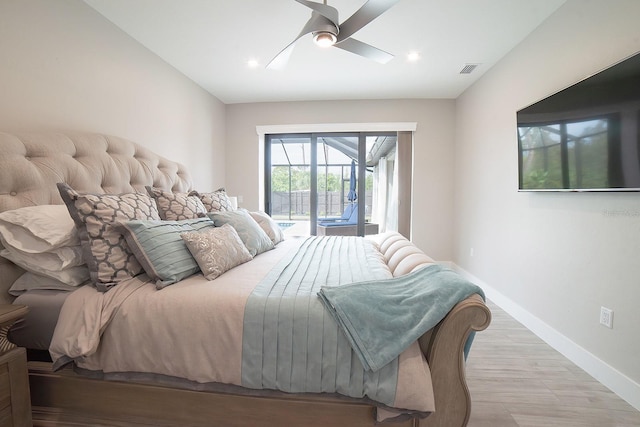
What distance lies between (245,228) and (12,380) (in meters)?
1.27

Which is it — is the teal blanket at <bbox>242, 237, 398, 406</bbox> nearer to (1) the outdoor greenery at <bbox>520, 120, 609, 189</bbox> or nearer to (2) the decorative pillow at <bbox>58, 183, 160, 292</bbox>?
(2) the decorative pillow at <bbox>58, 183, 160, 292</bbox>

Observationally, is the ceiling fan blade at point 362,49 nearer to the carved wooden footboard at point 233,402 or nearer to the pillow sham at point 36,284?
the carved wooden footboard at point 233,402

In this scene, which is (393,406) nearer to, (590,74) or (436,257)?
(590,74)

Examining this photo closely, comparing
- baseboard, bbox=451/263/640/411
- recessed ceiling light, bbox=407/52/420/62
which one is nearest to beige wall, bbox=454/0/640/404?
baseboard, bbox=451/263/640/411

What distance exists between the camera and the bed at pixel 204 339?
1.07 meters

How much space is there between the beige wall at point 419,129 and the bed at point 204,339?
2.75 metres

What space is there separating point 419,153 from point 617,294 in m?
2.69

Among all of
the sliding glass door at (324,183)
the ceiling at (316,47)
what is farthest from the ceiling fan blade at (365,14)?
the sliding glass door at (324,183)

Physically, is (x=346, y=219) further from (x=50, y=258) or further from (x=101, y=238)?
(x=50, y=258)

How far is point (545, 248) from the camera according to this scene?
2186mm

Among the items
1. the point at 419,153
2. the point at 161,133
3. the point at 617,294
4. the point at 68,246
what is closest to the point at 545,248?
the point at 617,294

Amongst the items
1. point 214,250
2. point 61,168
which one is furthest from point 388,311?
point 61,168

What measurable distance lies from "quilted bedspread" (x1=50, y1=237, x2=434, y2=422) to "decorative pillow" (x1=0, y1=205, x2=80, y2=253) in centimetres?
26

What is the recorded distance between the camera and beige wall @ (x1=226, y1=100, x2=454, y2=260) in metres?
3.86
